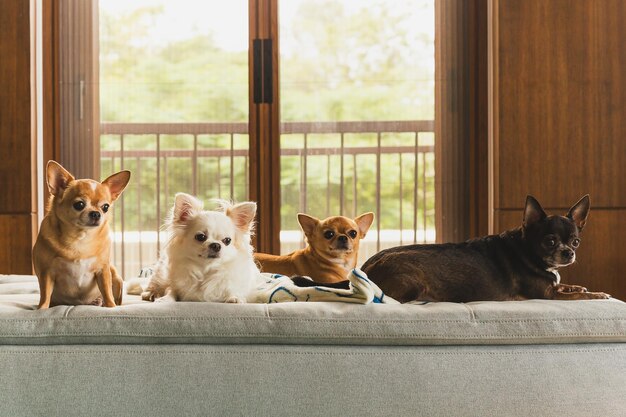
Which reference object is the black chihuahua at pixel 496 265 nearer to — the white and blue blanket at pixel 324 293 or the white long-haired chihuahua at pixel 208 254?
the white and blue blanket at pixel 324 293

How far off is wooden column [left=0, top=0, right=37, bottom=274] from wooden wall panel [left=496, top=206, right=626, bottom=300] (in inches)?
98.0

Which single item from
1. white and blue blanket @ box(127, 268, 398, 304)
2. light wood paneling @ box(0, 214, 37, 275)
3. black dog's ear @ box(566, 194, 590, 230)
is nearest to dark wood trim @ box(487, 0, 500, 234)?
black dog's ear @ box(566, 194, 590, 230)

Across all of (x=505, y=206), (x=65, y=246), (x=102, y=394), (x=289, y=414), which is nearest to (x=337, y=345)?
(x=289, y=414)

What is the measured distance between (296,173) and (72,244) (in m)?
2.07

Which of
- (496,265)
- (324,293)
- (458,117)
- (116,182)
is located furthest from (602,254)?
(116,182)

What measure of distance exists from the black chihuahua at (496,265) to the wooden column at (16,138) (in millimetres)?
2108

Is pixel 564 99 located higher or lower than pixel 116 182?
higher

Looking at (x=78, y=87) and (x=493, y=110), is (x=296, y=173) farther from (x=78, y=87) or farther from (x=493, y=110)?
(x=78, y=87)

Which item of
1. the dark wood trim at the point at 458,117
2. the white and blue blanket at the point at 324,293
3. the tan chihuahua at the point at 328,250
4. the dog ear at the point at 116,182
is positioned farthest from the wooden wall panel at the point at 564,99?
the dog ear at the point at 116,182

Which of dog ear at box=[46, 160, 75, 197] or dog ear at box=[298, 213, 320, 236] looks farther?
dog ear at box=[298, 213, 320, 236]

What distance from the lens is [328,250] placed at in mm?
2668

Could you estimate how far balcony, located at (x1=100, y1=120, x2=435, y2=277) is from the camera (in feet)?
12.1

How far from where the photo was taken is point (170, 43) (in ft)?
12.0

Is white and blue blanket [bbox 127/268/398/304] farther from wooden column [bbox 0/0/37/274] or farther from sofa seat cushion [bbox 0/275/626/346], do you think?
wooden column [bbox 0/0/37/274]
